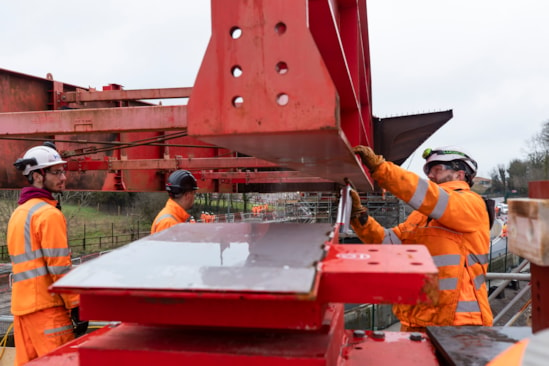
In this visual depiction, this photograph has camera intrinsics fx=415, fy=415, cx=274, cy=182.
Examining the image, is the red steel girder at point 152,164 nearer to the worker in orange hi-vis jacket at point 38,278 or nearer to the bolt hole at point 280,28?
the worker in orange hi-vis jacket at point 38,278

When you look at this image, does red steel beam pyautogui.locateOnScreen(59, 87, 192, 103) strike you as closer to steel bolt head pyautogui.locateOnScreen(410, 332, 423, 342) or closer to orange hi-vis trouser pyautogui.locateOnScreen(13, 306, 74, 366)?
orange hi-vis trouser pyautogui.locateOnScreen(13, 306, 74, 366)

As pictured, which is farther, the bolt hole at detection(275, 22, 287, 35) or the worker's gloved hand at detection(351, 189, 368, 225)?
the worker's gloved hand at detection(351, 189, 368, 225)

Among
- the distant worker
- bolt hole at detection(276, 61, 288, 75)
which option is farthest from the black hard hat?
bolt hole at detection(276, 61, 288, 75)

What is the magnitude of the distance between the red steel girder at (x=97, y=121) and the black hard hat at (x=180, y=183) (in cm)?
167

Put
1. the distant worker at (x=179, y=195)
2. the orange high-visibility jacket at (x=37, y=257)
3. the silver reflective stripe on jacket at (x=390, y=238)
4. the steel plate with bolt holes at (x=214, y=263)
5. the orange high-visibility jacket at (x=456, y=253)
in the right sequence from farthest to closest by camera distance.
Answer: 1. the distant worker at (x=179, y=195)
2. the silver reflective stripe on jacket at (x=390, y=238)
3. the orange high-visibility jacket at (x=37, y=257)
4. the orange high-visibility jacket at (x=456, y=253)
5. the steel plate with bolt holes at (x=214, y=263)

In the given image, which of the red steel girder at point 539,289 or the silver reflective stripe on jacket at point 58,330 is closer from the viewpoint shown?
the red steel girder at point 539,289

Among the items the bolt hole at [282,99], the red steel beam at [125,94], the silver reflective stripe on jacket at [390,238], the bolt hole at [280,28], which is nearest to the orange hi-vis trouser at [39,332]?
the silver reflective stripe on jacket at [390,238]

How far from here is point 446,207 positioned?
9.58 feet

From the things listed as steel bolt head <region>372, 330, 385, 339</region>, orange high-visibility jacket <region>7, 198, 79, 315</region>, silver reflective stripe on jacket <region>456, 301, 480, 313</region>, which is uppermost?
orange high-visibility jacket <region>7, 198, 79, 315</region>

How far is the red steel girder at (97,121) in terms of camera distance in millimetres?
2818

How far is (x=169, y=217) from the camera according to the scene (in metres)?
4.25

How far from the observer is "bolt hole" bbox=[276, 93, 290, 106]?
138cm

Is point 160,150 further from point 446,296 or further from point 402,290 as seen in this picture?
point 402,290

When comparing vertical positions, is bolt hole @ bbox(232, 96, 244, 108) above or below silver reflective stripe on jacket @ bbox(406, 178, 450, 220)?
above
